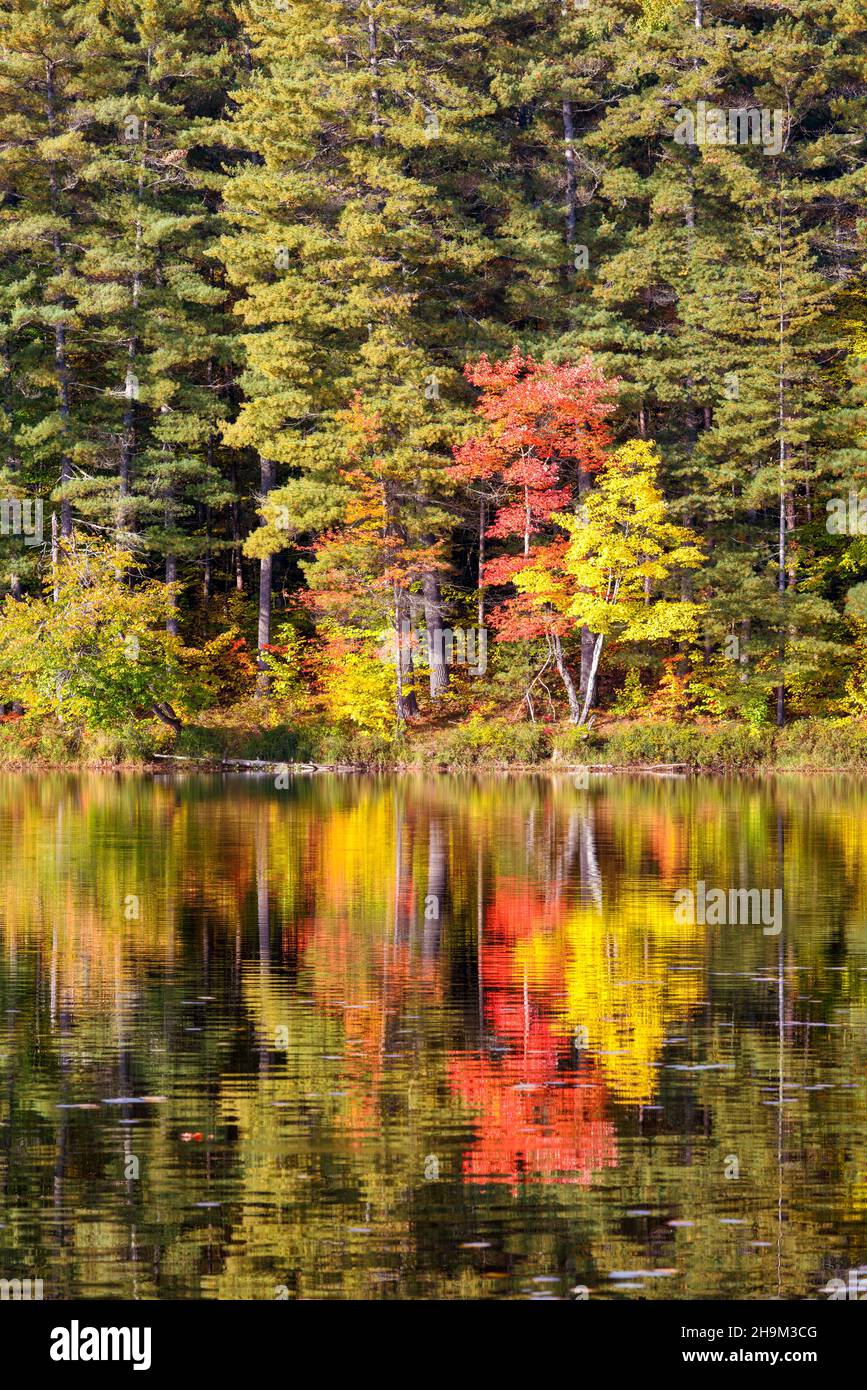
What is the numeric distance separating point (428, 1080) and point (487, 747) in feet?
123

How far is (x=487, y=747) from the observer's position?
1976 inches

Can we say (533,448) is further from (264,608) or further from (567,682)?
(264,608)

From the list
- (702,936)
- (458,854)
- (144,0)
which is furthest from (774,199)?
A: (702,936)

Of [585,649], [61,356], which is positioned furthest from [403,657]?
[61,356]

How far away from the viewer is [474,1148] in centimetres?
1112

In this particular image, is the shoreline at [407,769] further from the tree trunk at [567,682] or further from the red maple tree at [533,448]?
the red maple tree at [533,448]

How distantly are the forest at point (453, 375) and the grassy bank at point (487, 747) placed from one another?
0.11 metres

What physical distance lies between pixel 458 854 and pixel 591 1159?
16863 millimetres

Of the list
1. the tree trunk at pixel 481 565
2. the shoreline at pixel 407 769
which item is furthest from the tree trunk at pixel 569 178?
the shoreline at pixel 407 769

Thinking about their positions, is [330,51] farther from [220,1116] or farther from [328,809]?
[220,1116]

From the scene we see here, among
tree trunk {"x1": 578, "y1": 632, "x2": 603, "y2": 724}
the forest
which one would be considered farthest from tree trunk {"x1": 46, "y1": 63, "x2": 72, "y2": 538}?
tree trunk {"x1": 578, "y1": 632, "x2": 603, "y2": 724}

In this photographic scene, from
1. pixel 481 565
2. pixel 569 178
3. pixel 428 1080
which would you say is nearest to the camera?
pixel 428 1080

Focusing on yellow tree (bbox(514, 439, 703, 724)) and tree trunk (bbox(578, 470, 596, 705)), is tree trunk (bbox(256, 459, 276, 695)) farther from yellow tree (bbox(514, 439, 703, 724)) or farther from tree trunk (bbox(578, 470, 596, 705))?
tree trunk (bbox(578, 470, 596, 705))

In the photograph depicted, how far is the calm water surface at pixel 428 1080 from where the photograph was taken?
9.36 m
